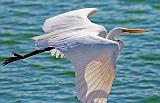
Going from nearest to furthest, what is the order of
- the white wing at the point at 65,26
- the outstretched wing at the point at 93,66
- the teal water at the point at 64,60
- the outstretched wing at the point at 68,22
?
the outstretched wing at the point at 93,66 < the white wing at the point at 65,26 < the outstretched wing at the point at 68,22 < the teal water at the point at 64,60

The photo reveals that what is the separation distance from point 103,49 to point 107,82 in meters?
0.30

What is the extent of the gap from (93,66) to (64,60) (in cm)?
461

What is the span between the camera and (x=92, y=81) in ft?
22.8

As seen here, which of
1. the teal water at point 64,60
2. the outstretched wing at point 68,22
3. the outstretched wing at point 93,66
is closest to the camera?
the outstretched wing at point 93,66

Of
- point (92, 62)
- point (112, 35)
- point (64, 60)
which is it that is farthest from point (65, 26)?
point (64, 60)

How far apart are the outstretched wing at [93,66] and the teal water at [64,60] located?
3.08 meters

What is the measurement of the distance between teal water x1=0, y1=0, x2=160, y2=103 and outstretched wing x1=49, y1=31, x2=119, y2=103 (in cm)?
308

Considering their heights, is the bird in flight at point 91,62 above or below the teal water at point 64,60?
above

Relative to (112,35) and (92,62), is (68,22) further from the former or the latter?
(92,62)

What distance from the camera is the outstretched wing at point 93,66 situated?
6.89 metres

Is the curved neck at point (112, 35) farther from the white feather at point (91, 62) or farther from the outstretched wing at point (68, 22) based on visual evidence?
the white feather at point (91, 62)

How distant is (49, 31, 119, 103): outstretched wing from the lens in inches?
271

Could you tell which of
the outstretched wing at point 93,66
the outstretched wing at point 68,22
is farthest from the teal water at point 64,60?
the outstretched wing at point 93,66

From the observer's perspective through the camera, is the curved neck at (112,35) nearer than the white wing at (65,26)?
No
